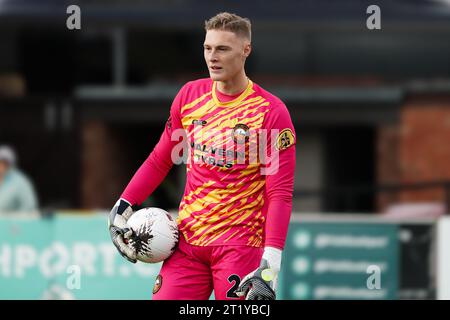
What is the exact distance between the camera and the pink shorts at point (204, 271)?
628 cm

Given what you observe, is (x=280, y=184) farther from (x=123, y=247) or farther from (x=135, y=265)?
(x=135, y=265)

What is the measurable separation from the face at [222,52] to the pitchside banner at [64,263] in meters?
4.70

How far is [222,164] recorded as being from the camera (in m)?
6.32

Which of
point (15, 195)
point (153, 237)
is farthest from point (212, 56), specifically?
point (15, 195)

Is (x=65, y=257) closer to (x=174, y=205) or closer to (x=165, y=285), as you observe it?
(x=165, y=285)

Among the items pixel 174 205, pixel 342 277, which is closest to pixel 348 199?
pixel 174 205

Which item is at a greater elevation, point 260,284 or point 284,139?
point 284,139

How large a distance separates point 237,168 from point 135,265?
472 cm

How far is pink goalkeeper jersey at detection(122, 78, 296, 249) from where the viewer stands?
6.26 meters

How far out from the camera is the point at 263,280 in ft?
19.9

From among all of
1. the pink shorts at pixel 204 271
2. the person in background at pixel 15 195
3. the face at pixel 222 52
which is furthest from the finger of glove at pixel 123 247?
the person in background at pixel 15 195

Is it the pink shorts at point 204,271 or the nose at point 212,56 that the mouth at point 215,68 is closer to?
the nose at point 212,56

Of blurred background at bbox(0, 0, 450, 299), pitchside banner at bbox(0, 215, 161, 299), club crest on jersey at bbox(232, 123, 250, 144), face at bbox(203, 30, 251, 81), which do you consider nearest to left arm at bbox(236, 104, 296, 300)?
club crest on jersey at bbox(232, 123, 250, 144)

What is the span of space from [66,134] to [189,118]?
37.7ft
